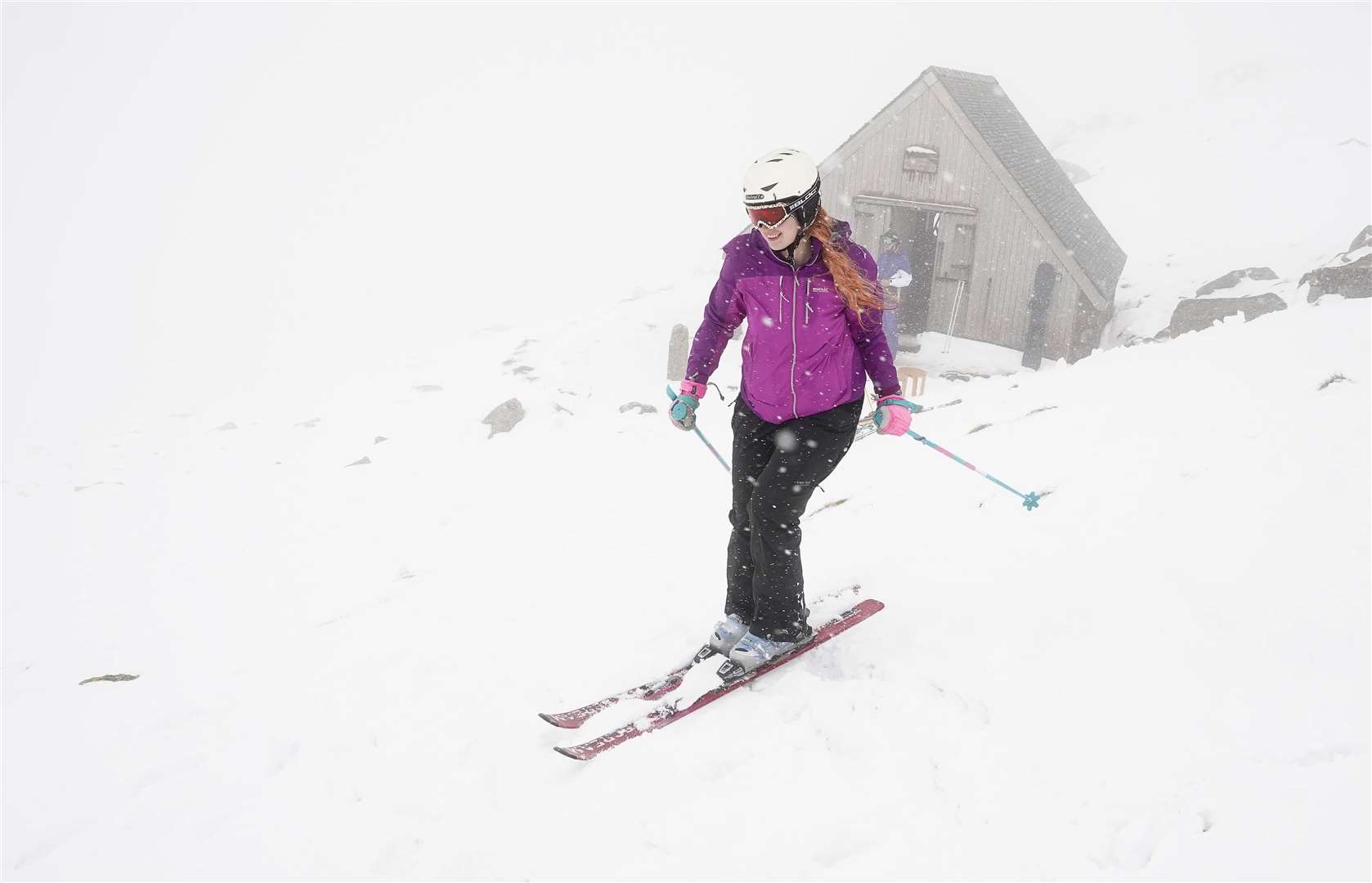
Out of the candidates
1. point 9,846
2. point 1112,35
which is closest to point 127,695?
point 9,846

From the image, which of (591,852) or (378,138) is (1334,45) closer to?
(591,852)

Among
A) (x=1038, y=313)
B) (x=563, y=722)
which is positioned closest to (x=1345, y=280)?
(x=1038, y=313)

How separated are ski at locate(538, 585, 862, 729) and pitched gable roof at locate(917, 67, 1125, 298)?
14.6m

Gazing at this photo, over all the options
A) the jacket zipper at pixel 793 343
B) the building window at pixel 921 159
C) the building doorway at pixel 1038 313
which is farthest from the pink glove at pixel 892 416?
the building window at pixel 921 159

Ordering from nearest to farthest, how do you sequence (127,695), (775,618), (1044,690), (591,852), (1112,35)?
(591,852) → (1044,690) → (775,618) → (127,695) → (1112,35)

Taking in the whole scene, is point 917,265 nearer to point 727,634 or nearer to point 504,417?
point 504,417

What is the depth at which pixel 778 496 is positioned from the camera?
3.72 metres

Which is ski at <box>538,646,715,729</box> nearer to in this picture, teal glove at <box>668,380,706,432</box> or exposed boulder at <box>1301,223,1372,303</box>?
teal glove at <box>668,380,706,432</box>

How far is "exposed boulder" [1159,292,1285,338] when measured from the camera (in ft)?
42.9

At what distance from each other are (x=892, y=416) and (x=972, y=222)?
13.9 meters

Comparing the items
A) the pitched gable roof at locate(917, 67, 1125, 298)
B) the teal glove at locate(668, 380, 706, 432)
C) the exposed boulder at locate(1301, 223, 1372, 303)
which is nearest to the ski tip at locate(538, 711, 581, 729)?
the teal glove at locate(668, 380, 706, 432)

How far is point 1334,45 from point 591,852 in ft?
217

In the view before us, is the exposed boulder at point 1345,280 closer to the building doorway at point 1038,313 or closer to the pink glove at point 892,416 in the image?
the building doorway at point 1038,313

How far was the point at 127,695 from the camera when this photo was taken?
557cm
